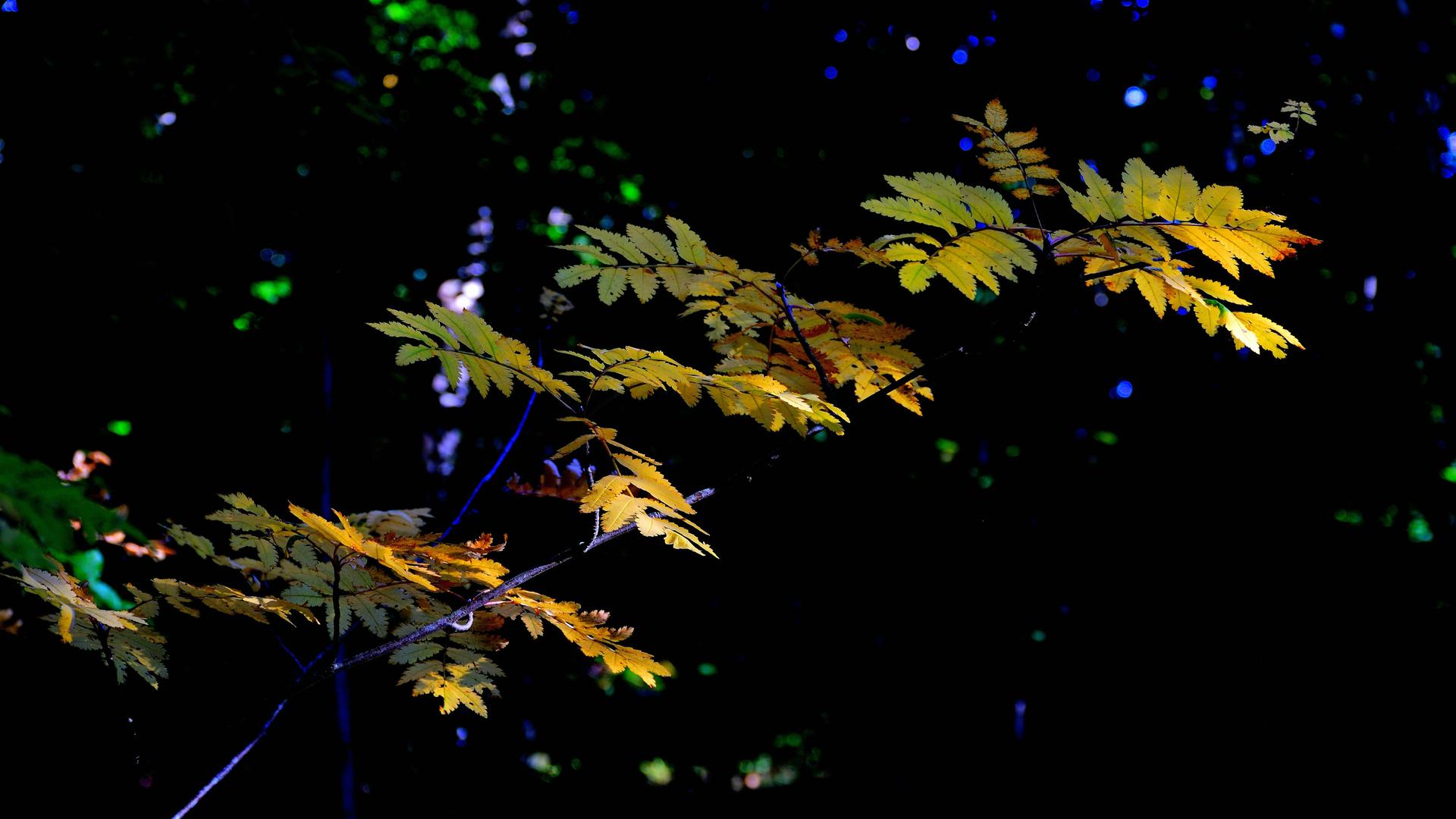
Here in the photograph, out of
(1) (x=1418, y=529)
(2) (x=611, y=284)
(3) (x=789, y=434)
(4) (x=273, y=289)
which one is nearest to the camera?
(2) (x=611, y=284)

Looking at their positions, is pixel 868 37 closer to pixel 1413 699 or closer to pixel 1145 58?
pixel 1145 58

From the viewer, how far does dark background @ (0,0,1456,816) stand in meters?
3.38

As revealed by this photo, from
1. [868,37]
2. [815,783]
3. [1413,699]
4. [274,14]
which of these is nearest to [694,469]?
[815,783]

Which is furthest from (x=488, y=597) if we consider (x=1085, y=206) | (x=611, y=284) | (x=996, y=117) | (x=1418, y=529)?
(x=1418, y=529)

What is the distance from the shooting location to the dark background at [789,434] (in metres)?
3.38

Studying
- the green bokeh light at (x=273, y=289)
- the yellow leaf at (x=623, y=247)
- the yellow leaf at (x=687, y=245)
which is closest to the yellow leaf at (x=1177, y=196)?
the yellow leaf at (x=687, y=245)

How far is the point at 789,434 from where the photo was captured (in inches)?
130

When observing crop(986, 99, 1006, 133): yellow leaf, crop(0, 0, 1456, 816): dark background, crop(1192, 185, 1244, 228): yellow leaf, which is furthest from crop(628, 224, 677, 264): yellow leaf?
crop(0, 0, 1456, 816): dark background

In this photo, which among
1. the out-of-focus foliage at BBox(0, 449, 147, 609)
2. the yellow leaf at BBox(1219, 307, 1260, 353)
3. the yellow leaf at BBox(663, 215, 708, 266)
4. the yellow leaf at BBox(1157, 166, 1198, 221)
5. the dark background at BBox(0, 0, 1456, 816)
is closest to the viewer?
the out-of-focus foliage at BBox(0, 449, 147, 609)

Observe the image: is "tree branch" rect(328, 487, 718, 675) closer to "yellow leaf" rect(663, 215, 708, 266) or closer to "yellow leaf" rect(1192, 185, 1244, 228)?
"yellow leaf" rect(663, 215, 708, 266)

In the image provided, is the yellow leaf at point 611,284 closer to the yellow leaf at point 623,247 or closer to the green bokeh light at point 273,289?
the yellow leaf at point 623,247

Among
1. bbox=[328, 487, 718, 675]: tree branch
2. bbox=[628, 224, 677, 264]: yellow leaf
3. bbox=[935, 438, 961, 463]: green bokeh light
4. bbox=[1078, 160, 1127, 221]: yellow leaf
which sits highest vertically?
bbox=[1078, 160, 1127, 221]: yellow leaf

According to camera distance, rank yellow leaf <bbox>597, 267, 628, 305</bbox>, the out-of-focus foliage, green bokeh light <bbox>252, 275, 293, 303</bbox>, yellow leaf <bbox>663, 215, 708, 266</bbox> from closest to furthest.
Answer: the out-of-focus foliage → yellow leaf <bbox>597, 267, 628, 305</bbox> → yellow leaf <bbox>663, 215, 708, 266</bbox> → green bokeh light <bbox>252, 275, 293, 303</bbox>

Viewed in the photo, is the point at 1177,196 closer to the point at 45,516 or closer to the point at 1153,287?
the point at 1153,287
